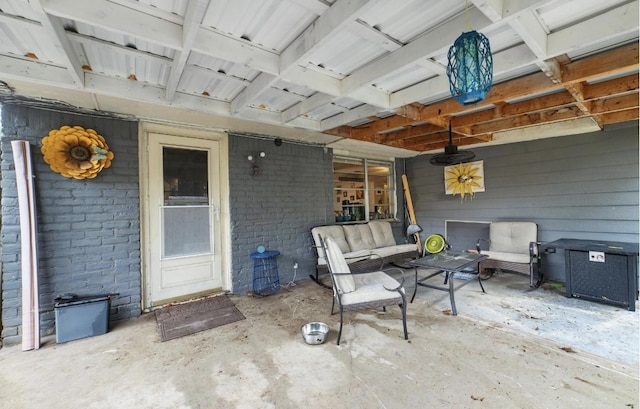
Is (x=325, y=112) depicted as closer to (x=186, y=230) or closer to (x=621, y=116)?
(x=186, y=230)

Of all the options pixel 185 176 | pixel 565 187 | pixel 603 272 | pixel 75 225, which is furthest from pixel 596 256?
pixel 75 225

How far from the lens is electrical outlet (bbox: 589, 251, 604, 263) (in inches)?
129

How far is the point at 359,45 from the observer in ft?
6.76

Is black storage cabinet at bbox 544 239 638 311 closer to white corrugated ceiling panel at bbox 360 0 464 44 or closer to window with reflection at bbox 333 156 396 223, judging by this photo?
window with reflection at bbox 333 156 396 223

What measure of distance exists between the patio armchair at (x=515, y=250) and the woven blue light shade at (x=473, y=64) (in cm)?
339

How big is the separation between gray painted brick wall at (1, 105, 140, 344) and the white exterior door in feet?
0.75

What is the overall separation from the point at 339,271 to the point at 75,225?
9.56ft

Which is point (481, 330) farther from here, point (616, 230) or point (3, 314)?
point (3, 314)

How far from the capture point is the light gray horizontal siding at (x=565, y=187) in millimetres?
3742

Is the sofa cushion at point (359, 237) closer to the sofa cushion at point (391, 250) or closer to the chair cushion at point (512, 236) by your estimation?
the sofa cushion at point (391, 250)

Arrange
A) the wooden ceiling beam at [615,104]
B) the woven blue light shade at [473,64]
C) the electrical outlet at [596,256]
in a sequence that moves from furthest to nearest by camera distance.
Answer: the electrical outlet at [596,256] < the wooden ceiling beam at [615,104] < the woven blue light shade at [473,64]

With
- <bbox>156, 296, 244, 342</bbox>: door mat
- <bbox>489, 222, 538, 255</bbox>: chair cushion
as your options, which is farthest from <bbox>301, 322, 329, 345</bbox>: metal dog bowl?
<bbox>489, 222, 538, 255</bbox>: chair cushion

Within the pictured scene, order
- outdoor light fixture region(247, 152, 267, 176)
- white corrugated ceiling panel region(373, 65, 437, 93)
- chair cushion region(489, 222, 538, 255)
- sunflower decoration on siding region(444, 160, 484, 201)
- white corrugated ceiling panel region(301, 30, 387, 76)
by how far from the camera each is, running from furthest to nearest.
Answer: sunflower decoration on siding region(444, 160, 484, 201) < chair cushion region(489, 222, 538, 255) < outdoor light fixture region(247, 152, 267, 176) < white corrugated ceiling panel region(373, 65, 437, 93) < white corrugated ceiling panel region(301, 30, 387, 76)

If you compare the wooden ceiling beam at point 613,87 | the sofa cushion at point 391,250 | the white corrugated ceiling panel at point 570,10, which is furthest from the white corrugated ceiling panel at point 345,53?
the sofa cushion at point 391,250
